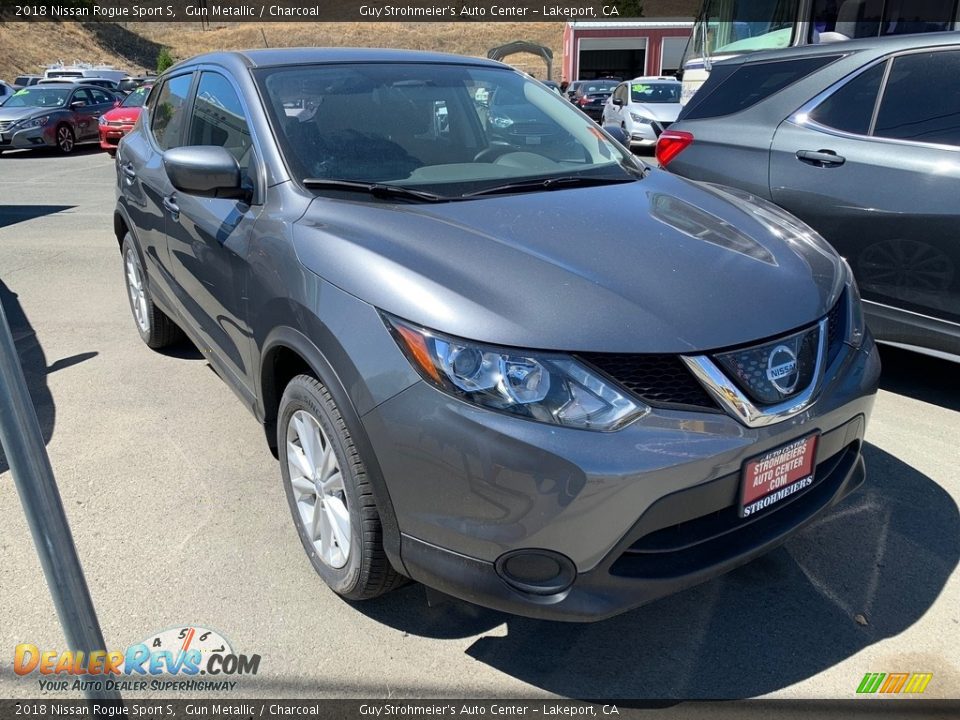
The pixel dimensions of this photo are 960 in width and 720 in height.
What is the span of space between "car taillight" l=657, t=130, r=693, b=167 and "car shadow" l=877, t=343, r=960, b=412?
1.70m

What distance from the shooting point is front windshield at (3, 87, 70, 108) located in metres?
16.9

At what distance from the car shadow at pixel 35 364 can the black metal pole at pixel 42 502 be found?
2067 millimetres

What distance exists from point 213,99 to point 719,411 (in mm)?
2553

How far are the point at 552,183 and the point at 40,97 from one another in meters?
18.4

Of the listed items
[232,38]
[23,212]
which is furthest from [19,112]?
[232,38]

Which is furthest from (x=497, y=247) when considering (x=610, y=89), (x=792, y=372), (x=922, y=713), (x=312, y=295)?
(x=610, y=89)

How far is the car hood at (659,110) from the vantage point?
15414 mm

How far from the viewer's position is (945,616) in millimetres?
2416

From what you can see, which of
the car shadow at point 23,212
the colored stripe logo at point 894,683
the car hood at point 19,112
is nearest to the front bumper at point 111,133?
the car hood at point 19,112

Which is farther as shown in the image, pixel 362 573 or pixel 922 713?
pixel 362 573

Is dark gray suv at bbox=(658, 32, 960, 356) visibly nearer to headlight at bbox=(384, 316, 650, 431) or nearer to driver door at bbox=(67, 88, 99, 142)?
headlight at bbox=(384, 316, 650, 431)

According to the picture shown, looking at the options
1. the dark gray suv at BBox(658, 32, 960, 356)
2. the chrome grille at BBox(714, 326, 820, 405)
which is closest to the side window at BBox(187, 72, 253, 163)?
the chrome grille at BBox(714, 326, 820, 405)

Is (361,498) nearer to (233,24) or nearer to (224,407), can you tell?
(224,407)

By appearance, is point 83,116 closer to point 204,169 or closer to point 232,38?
point 204,169
